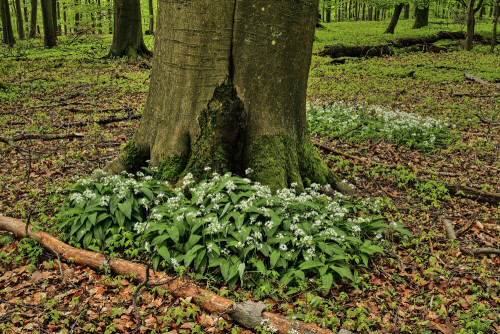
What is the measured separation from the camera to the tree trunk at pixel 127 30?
15.4 meters

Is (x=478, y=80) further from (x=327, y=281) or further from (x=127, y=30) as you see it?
(x=127, y=30)

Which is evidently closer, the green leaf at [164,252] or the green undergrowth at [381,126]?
the green leaf at [164,252]

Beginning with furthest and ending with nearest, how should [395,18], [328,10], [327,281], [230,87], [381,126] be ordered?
[328,10], [395,18], [381,126], [230,87], [327,281]

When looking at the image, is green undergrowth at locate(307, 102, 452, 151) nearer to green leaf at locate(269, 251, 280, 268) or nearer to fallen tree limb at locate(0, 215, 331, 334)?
green leaf at locate(269, 251, 280, 268)

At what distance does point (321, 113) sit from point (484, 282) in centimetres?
598

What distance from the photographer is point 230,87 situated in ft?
15.6

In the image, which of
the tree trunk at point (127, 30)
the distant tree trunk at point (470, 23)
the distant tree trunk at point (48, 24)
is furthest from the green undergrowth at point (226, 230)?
the distant tree trunk at point (48, 24)

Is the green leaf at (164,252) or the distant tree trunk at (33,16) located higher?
the distant tree trunk at (33,16)

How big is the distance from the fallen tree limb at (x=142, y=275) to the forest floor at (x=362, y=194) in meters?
0.09

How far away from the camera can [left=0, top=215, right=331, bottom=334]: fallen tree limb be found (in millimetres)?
3129

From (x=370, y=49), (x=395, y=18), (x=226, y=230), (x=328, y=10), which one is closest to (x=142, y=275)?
(x=226, y=230)

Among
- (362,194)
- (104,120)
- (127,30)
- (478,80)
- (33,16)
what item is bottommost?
(362,194)

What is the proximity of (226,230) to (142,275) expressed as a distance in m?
1.01

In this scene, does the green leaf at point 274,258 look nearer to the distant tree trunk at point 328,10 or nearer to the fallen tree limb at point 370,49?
the fallen tree limb at point 370,49
